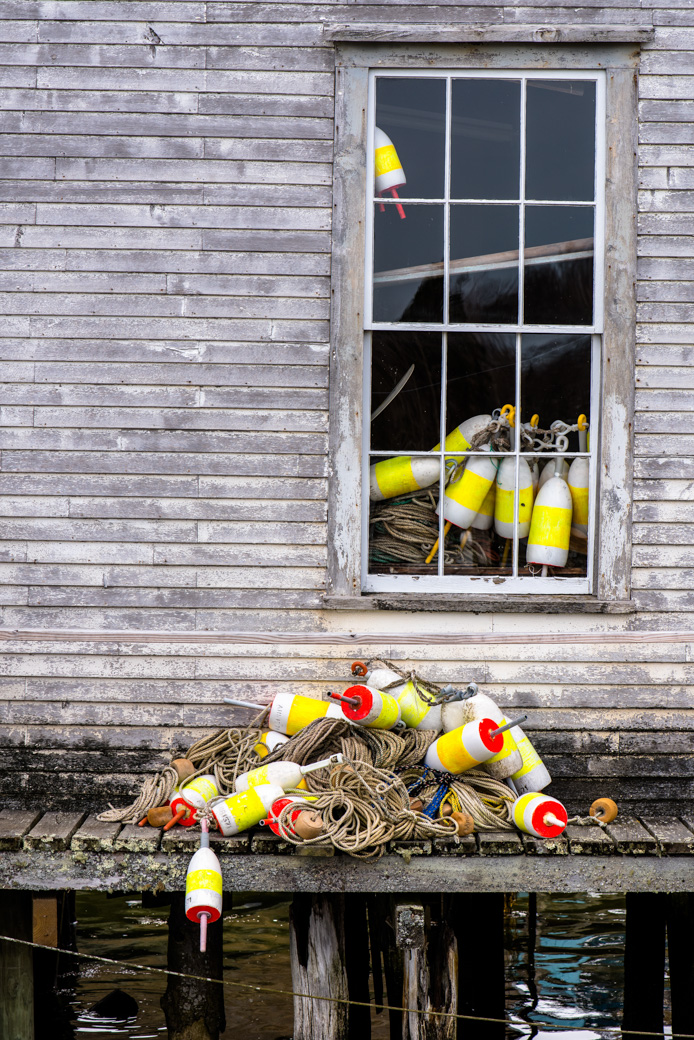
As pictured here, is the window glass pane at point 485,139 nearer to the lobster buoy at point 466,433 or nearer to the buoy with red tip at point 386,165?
the buoy with red tip at point 386,165

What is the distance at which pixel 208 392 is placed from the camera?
4.48 metres

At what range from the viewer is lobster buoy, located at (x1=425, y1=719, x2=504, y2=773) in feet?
12.8

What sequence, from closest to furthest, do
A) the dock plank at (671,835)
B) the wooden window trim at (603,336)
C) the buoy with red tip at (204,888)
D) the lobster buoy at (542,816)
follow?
the buoy with red tip at (204,888)
the lobster buoy at (542,816)
the dock plank at (671,835)
the wooden window trim at (603,336)

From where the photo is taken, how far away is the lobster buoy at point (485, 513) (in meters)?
4.57

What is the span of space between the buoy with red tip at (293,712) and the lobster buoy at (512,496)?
1181 mm

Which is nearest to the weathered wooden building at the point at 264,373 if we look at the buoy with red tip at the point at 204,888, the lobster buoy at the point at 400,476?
the lobster buoy at the point at 400,476

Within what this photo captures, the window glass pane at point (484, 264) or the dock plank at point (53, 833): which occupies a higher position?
the window glass pane at point (484, 264)

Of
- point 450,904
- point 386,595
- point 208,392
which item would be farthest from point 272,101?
point 450,904

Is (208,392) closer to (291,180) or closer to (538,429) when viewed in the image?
(291,180)

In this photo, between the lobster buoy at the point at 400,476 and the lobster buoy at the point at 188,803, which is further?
the lobster buoy at the point at 400,476

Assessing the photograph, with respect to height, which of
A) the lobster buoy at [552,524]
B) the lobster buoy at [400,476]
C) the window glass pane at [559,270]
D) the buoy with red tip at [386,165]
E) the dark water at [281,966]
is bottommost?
the dark water at [281,966]

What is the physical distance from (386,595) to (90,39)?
289cm

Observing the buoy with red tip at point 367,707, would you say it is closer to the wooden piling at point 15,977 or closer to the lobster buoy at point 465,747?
the lobster buoy at point 465,747

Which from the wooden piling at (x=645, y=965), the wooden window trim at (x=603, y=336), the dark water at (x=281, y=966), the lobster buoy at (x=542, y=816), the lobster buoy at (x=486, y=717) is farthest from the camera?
the dark water at (x=281, y=966)
